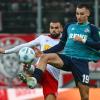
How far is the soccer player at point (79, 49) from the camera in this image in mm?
11109

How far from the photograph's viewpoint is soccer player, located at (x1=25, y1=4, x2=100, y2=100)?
11109mm

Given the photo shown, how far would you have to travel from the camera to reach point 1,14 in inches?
748

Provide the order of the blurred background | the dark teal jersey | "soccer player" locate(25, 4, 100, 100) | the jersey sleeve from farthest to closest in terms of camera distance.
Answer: the blurred background → the dark teal jersey → "soccer player" locate(25, 4, 100, 100) → the jersey sleeve

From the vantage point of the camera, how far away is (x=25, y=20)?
19000 mm

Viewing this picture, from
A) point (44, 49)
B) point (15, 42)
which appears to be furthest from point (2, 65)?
point (44, 49)

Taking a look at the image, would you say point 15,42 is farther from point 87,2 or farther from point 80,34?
A: point 80,34

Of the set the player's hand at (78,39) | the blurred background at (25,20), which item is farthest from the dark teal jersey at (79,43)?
the blurred background at (25,20)

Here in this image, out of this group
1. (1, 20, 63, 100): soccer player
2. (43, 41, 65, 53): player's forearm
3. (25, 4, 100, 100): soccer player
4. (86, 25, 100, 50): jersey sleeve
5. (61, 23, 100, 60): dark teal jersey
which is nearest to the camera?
(86, 25, 100, 50): jersey sleeve

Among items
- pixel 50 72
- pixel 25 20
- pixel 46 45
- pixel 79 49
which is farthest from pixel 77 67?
pixel 25 20

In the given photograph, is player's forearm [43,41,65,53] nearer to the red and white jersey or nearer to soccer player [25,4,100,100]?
soccer player [25,4,100,100]

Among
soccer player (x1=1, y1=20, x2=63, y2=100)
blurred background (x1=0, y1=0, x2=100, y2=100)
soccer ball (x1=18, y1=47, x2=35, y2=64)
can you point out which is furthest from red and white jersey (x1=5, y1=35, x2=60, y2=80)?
blurred background (x1=0, y1=0, x2=100, y2=100)

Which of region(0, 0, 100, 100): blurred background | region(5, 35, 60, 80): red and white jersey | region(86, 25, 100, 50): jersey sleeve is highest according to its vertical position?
region(86, 25, 100, 50): jersey sleeve

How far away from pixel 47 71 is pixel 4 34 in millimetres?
6447

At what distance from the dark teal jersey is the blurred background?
6209 mm
